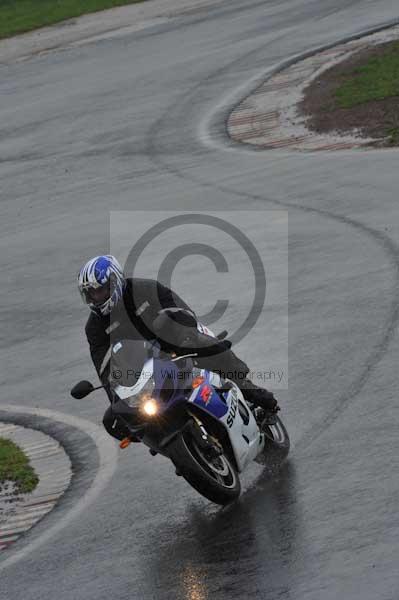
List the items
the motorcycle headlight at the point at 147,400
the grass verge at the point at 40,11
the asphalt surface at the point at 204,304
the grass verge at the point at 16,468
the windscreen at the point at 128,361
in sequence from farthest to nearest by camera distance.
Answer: the grass verge at the point at 40,11 → the grass verge at the point at 16,468 → the windscreen at the point at 128,361 → the motorcycle headlight at the point at 147,400 → the asphalt surface at the point at 204,304

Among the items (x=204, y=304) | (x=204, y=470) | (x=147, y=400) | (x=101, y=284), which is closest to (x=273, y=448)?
(x=204, y=470)

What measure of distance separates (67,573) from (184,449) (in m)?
1.17

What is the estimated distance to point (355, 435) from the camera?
9695 millimetres

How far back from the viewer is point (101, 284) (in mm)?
8875

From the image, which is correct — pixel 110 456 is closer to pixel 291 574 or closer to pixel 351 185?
pixel 291 574

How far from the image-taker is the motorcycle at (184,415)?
8.41 metres

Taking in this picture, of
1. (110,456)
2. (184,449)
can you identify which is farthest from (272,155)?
(184,449)

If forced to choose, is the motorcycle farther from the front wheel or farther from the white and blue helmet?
the white and blue helmet

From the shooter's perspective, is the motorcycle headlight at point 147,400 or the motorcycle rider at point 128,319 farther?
the motorcycle rider at point 128,319

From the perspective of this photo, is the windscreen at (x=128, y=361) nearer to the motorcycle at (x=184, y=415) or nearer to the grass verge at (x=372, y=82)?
the motorcycle at (x=184, y=415)

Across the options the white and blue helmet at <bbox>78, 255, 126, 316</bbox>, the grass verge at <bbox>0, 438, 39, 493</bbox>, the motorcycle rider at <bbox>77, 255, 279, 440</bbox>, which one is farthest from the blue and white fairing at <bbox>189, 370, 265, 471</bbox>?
the grass verge at <bbox>0, 438, 39, 493</bbox>

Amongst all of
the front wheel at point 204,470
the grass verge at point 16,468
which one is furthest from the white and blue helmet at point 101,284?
the grass verge at point 16,468

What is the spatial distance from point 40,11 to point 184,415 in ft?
111

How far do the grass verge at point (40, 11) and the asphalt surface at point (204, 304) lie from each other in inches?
285
